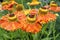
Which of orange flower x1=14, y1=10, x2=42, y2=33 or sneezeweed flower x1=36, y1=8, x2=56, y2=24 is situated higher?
sneezeweed flower x1=36, y1=8, x2=56, y2=24

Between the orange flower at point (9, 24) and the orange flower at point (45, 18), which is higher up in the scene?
the orange flower at point (45, 18)

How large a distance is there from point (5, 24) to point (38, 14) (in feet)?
0.47

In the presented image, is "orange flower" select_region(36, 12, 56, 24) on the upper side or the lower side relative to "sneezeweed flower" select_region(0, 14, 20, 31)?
upper

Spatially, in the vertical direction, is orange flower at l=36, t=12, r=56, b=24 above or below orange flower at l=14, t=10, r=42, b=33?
above

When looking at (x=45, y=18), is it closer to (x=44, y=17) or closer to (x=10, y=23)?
(x=44, y=17)

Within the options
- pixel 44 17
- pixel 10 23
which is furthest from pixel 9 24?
pixel 44 17

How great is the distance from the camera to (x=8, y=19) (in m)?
0.93

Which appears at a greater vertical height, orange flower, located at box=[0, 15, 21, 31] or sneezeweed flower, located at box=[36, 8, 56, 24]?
sneezeweed flower, located at box=[36, 8, 56, 24]

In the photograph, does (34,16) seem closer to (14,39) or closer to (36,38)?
(36,38)

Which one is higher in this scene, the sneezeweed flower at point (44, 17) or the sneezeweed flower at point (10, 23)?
the sneezeweed flower at point (44, 17)

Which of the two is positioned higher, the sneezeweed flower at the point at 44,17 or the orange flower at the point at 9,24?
the sneezeweed flower at the point at 44,17

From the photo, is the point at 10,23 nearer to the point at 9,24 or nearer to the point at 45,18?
the point at 9,24

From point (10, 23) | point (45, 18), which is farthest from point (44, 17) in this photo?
point (10, 23)

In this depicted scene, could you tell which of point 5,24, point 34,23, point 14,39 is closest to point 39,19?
point 34,23
